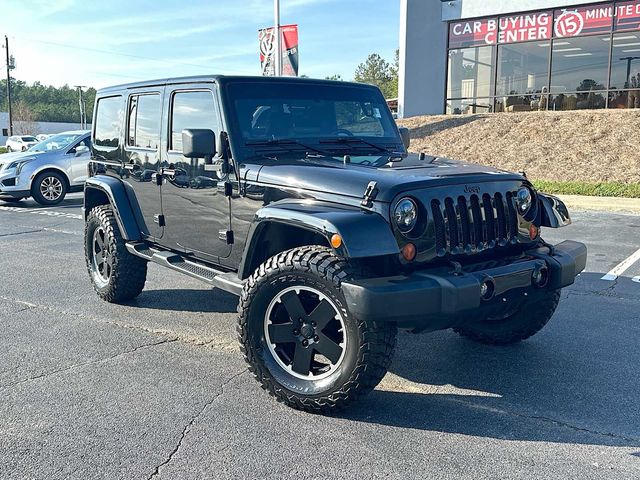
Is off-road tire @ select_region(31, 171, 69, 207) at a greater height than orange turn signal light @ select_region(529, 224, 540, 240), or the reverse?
orange turn signal light @ select_region(529, 224, 540, 240)

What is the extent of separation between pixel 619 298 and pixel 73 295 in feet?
17.4

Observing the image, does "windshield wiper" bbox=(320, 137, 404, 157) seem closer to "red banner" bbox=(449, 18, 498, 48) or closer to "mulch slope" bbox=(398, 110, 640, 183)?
"mulch slope" bbox=(398, 110, 640, 183)

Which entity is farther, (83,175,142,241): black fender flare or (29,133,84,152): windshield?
(29,133,84,152): windshield

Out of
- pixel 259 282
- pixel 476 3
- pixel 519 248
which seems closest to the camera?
pixel 259 282

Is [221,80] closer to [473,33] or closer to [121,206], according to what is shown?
[121,206]

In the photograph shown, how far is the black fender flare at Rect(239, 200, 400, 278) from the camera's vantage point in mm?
3188

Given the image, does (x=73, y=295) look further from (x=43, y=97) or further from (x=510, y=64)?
(x=43, y=97)

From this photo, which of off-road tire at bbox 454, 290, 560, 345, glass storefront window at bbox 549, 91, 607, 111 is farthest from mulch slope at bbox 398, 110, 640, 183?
off-road tire at bbox 454, 290, 560, 345

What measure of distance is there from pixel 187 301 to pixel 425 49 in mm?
20222

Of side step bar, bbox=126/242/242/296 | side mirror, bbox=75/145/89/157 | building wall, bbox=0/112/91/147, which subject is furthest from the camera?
building wall, bbox=0/112/91/147

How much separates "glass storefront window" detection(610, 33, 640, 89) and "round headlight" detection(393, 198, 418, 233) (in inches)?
800

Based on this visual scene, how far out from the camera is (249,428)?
11.0 ft

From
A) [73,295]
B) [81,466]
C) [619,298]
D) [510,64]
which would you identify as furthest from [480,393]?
[510,64]

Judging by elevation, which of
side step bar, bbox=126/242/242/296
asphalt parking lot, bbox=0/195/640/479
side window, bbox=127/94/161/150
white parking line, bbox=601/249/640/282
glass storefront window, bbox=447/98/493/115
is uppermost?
glass storefront window, bbox=447/98/493/115
